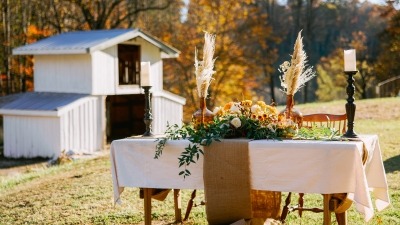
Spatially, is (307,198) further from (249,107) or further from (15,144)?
(15,144)

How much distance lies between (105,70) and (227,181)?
47.8 feet

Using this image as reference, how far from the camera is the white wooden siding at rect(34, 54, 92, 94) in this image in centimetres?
1958

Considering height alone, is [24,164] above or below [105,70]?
below

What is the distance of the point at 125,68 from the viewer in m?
21.9

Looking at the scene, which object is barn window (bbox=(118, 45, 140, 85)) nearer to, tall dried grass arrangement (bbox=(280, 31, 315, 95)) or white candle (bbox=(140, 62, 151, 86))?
white candle (bbox=(140, 62, 151, 86))

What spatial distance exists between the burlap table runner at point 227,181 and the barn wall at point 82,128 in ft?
41.7

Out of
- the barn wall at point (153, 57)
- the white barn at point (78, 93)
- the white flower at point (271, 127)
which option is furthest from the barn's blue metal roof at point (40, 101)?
the white flower at point (271, 127)

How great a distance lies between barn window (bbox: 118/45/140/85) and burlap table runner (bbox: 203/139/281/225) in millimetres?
15839

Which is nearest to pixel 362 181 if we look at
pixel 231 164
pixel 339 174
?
pixel 339 174

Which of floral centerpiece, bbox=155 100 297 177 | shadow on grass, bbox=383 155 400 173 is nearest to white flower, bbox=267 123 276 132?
floral centerpiece, bbox=155 100 297 177

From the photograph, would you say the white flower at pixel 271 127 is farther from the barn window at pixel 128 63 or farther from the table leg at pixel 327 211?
the barn window at pixel 128 63

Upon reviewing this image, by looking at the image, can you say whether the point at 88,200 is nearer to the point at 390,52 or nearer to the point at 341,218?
the point at 341,218

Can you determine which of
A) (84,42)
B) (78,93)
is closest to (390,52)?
(84,42)

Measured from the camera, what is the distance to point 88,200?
943 centimetres
